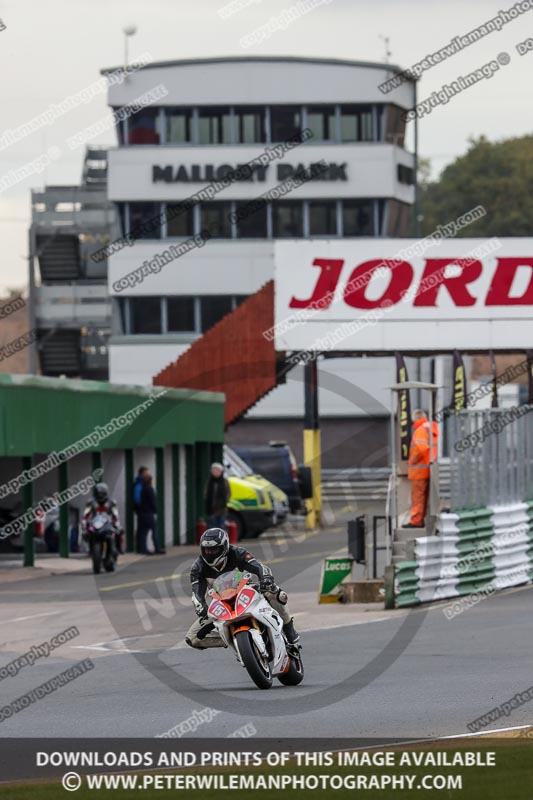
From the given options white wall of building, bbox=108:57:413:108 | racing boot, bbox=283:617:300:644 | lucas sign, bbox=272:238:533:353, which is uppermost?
white wall of building, bbox=108:57:413:108

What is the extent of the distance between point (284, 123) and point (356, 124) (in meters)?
2.84

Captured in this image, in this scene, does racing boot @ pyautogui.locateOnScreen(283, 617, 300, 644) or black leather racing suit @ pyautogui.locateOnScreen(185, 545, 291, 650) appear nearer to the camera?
black leather racing suit @ pyautogui.locateOnScreen(185, 545, 291, 650)

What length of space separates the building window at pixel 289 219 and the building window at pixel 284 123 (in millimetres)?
2596

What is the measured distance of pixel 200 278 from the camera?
67562mm

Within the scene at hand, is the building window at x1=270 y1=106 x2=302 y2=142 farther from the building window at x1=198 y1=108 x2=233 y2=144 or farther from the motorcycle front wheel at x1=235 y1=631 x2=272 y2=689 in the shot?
the motorcycle front wheel at x1=235 y1=631 x2=272 y2=689

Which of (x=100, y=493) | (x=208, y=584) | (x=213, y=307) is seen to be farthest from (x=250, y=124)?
(x=208, y=584)

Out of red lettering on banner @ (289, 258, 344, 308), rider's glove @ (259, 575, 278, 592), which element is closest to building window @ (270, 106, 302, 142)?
red lettering on banner @ (289, 258, 344, 308)

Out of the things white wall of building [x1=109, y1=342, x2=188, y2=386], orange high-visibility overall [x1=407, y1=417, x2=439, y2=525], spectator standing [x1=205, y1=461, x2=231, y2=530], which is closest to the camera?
orange high-visibility overall [x1=407, y1=417, x2=439, y2=525]

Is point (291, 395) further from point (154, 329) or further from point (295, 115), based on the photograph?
point (295, 115)

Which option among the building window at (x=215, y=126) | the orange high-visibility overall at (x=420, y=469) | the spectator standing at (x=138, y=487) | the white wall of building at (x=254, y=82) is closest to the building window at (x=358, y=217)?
the white wall of building at (x=254, y=82)

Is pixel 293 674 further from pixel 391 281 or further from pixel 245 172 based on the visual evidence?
pixel 245 172

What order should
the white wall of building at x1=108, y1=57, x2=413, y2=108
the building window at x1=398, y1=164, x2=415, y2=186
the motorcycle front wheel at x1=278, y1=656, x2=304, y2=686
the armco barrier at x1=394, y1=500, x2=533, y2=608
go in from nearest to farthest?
1. the motorcycle front wheel at x1=278, y1=656, x2=304, y2=686
2. the armco barrier at x1=394, y1=500, x2=533, y2=608
3. the white wall of building at x1=108, y1=57, x2=413, y2=108
4. the building window at x1=398, y1=164, x2=415, y2=186

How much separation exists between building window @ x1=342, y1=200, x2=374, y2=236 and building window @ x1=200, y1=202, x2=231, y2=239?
4.57 meters

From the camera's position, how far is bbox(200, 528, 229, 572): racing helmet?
43.6ft
